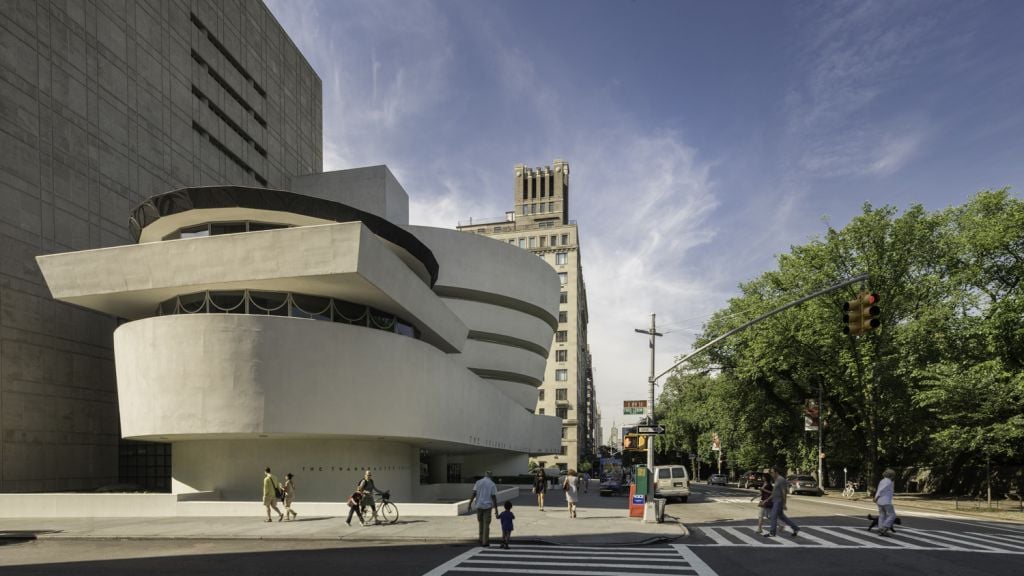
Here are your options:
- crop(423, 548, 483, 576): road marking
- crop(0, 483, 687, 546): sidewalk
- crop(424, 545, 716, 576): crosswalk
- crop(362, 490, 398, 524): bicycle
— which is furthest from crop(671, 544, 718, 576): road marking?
crop(362, 490, 398, 524): bicycle

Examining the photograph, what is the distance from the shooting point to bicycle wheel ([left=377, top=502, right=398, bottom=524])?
20.6m

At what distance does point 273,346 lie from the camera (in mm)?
25141

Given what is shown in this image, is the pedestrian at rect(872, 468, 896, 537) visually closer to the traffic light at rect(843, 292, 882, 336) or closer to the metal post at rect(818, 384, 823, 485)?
the traffic light at rect(843, 292, 882, 336)

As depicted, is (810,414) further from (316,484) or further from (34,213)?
(34,213)

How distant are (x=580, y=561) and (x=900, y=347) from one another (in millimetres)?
31497

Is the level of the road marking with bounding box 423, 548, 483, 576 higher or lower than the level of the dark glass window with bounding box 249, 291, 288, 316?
lower

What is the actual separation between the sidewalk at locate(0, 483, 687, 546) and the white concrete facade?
4.31m

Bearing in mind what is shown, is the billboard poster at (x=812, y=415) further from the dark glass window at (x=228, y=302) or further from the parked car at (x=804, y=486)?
the dark glass window at (x=228, y=302)

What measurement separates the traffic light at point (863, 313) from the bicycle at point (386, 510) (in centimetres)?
1354

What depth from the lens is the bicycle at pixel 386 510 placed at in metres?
20.4

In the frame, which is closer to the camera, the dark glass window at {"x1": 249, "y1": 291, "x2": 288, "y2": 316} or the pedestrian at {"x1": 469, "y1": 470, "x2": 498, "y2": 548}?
the pedestrian at {"x1": 469, "y1": 470, "x2": 498, "y2": 548}

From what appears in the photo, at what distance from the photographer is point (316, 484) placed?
28.5 meters

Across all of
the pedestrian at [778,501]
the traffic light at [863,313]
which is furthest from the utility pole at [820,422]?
the traffic light at [863,313]

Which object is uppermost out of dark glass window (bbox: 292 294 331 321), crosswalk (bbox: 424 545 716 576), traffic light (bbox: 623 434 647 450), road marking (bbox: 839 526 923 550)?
dark glass window (bbox: 292 294 331 321)
